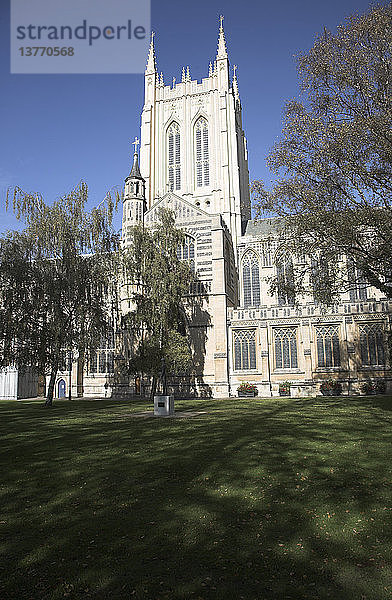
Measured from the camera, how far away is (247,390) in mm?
36438

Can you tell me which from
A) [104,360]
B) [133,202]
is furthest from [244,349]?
[133,202]

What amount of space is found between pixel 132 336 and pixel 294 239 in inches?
886

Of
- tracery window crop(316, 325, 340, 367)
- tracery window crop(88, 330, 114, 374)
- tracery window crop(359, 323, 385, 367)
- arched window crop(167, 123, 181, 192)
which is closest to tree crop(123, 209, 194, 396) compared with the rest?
tracery window crop(88, 330, 114, 374)

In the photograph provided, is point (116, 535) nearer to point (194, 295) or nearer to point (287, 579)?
point (287, 579)

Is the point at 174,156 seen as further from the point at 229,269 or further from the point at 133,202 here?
the point at 229,269

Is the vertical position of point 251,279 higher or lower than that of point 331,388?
higher

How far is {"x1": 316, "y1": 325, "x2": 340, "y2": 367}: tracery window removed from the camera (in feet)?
120

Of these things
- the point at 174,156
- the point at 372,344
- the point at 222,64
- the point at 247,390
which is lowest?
the point at 247,390

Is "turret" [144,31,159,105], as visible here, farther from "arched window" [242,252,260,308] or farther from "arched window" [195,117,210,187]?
"arched window" [242,252,260,308]

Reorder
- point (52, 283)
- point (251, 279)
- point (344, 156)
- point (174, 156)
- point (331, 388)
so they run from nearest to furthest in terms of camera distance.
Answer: point (344, 156), point (52, 283), point (331, 388), point (251, 279), point (174, 156)

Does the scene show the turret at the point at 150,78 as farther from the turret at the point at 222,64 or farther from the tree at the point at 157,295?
the tree at the point at 157,295

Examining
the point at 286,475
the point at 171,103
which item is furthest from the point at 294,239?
the point at 171,103

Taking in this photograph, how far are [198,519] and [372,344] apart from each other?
33.3 m

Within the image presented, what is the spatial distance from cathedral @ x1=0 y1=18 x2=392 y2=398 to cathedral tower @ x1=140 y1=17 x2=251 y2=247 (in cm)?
14
